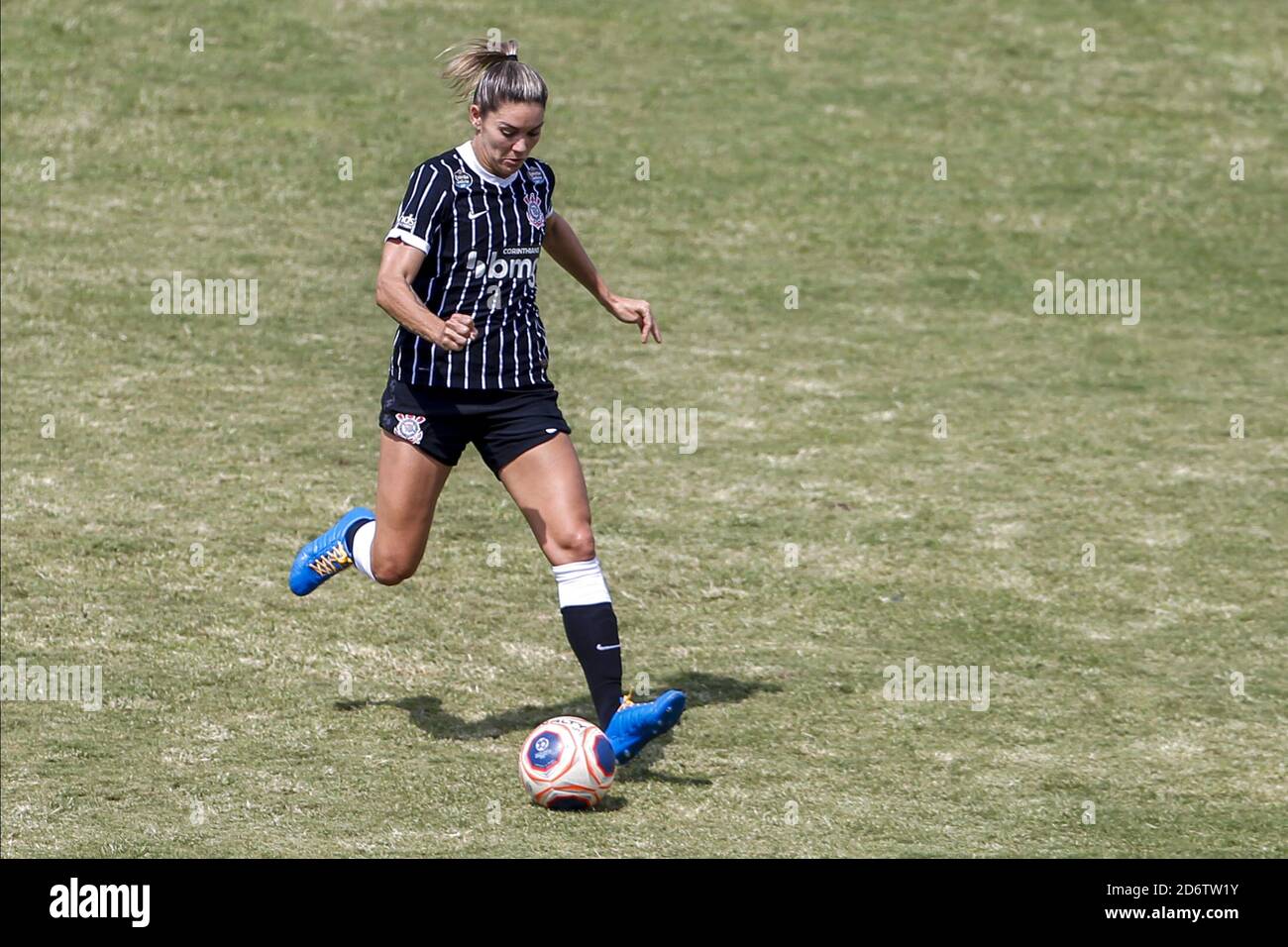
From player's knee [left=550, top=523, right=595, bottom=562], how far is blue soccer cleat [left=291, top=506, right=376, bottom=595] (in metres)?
1.26

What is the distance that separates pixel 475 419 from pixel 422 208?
90 cm

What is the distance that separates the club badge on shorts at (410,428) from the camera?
7043 mm

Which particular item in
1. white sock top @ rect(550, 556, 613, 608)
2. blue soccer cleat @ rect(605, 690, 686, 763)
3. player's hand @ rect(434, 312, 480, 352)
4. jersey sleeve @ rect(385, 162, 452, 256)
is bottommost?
blue soccer cleat @ rect(605, 690, 686, 763)

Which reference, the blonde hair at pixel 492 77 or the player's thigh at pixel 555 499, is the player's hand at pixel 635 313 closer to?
the player's thigh at pixel 555 499

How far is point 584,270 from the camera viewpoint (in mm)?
7469

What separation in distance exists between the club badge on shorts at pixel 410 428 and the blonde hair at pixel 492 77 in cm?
129

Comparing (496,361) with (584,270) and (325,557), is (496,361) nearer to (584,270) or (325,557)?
(584,270)

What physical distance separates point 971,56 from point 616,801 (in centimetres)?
1505

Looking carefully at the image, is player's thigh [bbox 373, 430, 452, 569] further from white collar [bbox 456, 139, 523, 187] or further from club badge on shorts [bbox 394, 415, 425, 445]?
white collar [bbox 456, 139, 523, 187]

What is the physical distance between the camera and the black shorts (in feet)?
22.9

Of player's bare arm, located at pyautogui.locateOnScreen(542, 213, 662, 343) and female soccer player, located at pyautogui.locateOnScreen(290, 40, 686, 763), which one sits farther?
player's bare arm, located at pyautogui.locateOnScreen(542, 213, 662, 343)

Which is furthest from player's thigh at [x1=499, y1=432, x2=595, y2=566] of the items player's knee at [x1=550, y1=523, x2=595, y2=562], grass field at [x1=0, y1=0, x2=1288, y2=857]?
grass field at [x1=0, y1=0, x2=1288, y2=857]

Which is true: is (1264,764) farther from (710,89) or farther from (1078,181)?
(710,89)

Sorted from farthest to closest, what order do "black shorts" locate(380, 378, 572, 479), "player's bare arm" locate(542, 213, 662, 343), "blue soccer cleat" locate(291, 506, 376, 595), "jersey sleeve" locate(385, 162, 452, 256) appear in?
"blue soccer cleat" locate(291, 506, 376, 595), "player's bare arm" locate(542, 213, 662, 343), "black shorts" locate(380, 378, 572, 479), "jersey sleeve" locate(385, 162, 452, 256)
